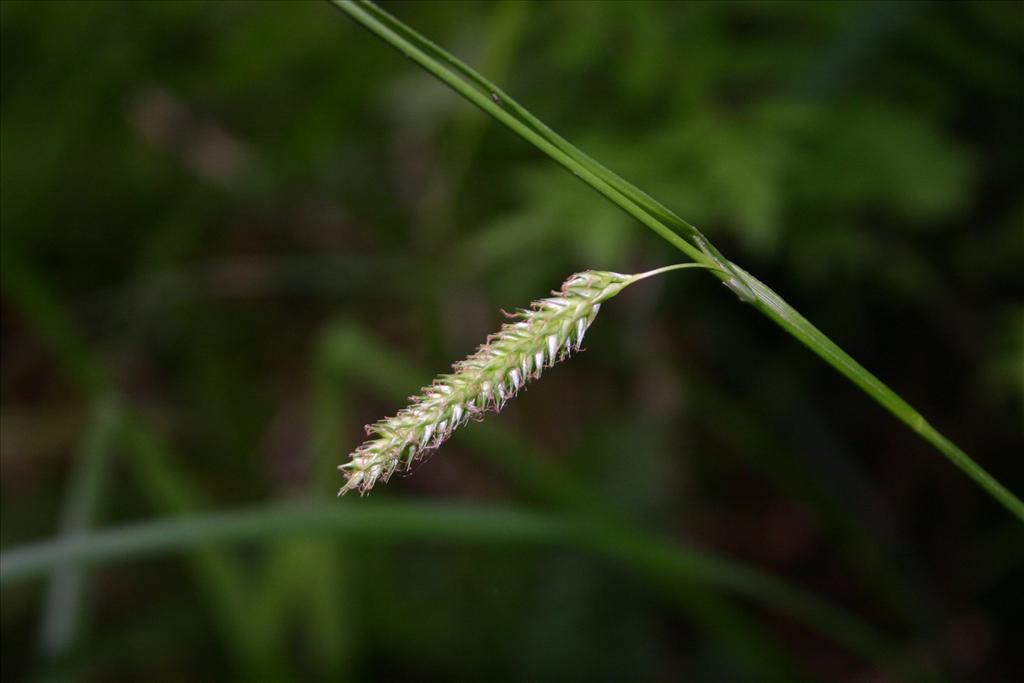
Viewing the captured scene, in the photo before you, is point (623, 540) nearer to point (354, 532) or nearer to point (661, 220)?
point (354, 532)

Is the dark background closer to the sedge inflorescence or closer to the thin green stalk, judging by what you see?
the thin green stalk

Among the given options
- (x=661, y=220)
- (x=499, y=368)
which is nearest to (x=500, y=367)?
(x=499, y=368)

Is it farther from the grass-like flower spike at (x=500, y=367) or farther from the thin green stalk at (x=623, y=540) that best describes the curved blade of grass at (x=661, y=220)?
the thin green stalk at (x=623, y=540)

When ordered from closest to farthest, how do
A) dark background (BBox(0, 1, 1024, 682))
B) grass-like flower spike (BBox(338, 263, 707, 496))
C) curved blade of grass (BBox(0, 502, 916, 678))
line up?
1. grass-like flower spike (BBox(338, 263, 707, 496))
2. curved blade of grass (BBox(0, 502, 916, 678))
3. dark background (BBox(0, 1, 1024, 682))

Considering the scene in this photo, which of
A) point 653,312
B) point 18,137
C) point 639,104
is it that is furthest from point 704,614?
point 18,137

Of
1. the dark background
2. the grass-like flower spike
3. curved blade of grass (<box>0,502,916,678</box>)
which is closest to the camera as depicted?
the grass-like flower spike

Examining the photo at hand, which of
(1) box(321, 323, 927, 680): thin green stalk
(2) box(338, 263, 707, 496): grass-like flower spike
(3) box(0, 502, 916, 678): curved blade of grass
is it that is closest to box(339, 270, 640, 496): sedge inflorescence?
(2) box(338, 263, 707, 496): grass-like flower spike

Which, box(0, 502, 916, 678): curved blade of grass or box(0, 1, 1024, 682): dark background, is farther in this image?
box(0, 1, 1024, 682): dark background
